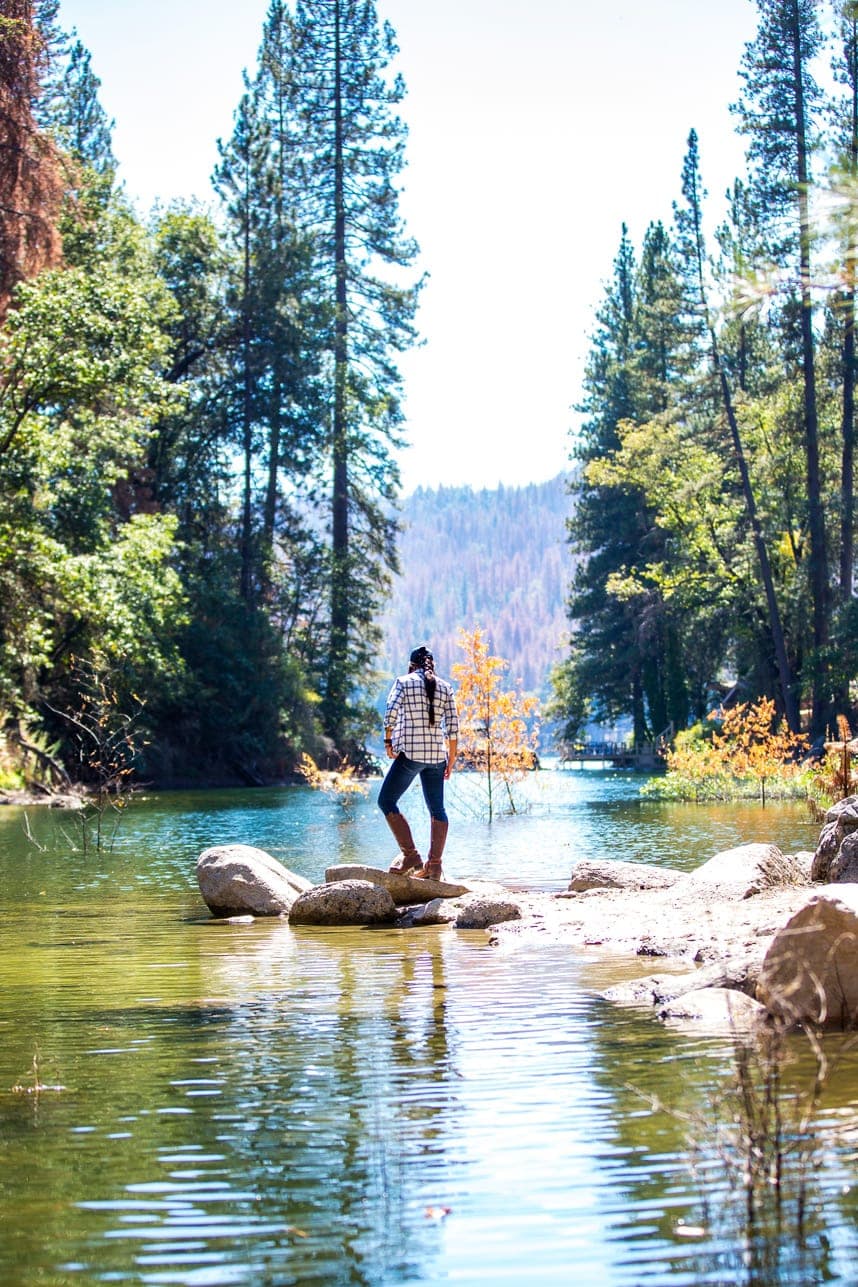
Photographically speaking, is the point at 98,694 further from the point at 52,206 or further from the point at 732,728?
the point at 732,728

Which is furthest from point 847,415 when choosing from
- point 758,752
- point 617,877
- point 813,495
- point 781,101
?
point 617,877

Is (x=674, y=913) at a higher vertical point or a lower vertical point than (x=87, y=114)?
lower

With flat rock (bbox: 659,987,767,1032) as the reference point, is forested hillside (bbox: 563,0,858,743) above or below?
above

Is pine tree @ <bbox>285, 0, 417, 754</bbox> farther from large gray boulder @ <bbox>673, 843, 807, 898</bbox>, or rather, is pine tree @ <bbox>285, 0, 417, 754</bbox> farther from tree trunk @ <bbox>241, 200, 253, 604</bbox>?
large gray boulder @ <bbox>673, 843, 807, 898</bbox>

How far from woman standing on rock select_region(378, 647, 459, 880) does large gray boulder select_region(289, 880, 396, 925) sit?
654 mm

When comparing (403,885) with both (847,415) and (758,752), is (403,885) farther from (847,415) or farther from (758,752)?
(847,415)

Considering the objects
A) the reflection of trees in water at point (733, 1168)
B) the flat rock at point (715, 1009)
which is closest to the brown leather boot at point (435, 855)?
the flat rock at point (715, 1009)

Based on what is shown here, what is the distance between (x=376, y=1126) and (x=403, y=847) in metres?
7.34

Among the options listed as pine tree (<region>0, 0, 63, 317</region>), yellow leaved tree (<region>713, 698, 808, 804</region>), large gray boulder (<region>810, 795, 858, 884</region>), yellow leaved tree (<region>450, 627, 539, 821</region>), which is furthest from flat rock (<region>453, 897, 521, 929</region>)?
pine tree (<region>0, 0, 63, 317</region>)

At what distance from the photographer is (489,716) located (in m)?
25.2

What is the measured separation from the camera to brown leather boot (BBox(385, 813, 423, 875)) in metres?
12.2

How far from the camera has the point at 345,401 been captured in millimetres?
50156

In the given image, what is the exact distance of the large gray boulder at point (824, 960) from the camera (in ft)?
21.4

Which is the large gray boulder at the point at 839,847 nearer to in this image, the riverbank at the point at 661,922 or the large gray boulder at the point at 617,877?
the riverbank at the point at 661,922
